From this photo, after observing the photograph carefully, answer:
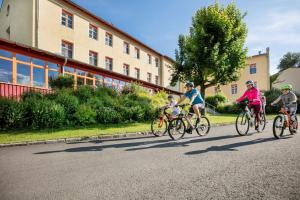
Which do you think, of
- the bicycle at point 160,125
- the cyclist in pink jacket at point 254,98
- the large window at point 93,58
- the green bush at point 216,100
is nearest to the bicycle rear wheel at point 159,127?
the bicycle at point 160,125

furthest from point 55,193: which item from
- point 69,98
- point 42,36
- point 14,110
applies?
point 42,36

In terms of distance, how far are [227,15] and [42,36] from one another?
17997 millimetres

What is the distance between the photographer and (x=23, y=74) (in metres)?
16.3

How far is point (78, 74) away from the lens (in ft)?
69.1

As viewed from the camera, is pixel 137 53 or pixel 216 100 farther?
pixel 137 53

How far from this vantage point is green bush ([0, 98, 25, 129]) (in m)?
10.1

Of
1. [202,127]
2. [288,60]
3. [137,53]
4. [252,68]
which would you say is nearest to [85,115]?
[202,127]

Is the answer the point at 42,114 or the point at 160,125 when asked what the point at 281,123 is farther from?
the point at 42,114

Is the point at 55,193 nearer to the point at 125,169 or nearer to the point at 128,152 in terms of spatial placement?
the point at 125,169

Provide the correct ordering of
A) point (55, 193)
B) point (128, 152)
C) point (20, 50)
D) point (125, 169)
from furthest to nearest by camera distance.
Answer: point (20, 50) < point (128, 152) < point (125, 169) < point (55, 193)

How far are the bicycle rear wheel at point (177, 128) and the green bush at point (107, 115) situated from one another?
5.59 metres

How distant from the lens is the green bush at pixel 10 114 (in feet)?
33.1

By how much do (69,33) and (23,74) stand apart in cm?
852

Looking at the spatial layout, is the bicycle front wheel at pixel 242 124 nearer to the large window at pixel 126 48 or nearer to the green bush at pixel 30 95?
the green bush at pixel 30 95
